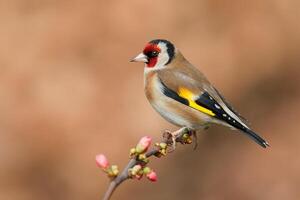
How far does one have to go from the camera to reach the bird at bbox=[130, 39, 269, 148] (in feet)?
20.2

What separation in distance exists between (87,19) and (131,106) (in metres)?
1.85

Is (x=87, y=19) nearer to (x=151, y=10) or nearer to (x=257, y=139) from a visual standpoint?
(x=151, y=10)

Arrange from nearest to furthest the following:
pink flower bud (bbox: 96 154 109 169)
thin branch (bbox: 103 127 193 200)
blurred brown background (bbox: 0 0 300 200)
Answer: thin branch (bbox: 103 127 193 200), pink flower bud (bbox: 96 154 109 169), blurred brown background (bbox: 0 0 300 200)

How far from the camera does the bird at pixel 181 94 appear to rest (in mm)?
6145

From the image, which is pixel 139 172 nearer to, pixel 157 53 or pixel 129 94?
pixel 157 53

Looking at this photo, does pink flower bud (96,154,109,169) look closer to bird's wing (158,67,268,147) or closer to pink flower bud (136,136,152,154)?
pink flower bud (136,136,152,154)

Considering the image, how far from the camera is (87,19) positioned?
45.5ft

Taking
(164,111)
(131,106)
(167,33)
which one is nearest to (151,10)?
(167,33)

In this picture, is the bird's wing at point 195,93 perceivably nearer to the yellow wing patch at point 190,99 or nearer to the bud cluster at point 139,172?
the yellow wing patch at point 190,99

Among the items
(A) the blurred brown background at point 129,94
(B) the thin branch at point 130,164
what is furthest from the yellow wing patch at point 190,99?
(A) the blurred brown background at point 129,94

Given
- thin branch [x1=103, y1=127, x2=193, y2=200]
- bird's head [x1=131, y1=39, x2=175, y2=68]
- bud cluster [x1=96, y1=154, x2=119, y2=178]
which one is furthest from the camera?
bird's head [x1=131, y1=39, x2=175, y2=68]

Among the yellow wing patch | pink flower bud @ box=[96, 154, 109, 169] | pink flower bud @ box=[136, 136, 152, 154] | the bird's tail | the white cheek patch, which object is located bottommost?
the bird's tail

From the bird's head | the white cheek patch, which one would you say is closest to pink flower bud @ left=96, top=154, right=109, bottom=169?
the bird's head

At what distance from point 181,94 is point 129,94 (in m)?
6.88
